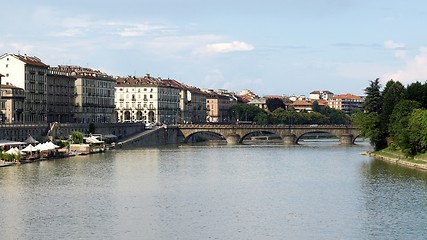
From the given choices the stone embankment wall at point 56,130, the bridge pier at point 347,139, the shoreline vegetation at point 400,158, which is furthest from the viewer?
the bridge pier at point 347,139

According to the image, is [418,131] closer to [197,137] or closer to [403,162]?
[403,162]

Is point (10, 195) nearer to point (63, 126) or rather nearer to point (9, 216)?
point (9, 216)

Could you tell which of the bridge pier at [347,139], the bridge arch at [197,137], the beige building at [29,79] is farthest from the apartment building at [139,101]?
the beige building at [29,79]

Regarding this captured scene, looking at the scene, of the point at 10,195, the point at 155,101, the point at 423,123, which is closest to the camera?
the point at 10,195

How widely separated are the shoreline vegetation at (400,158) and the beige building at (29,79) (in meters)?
43.0

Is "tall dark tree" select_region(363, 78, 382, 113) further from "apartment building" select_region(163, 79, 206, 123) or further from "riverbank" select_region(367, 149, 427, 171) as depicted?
"apartment building" select_region(163, 79, 206, 123)

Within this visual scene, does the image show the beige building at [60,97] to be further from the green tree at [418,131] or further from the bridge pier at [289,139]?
the green tree at [418,131]

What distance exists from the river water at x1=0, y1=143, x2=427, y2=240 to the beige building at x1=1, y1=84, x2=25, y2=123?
26304 millimetres

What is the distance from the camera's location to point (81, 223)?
144ft

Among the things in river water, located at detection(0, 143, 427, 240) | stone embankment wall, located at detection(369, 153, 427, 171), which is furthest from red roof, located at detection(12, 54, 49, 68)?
stone embankment wall, located at detection(369, 153, 427, 171)

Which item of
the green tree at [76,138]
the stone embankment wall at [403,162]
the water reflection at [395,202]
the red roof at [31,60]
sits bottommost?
the water reflection at [395,202]

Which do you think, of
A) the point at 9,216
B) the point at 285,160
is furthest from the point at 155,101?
the point at 9,216

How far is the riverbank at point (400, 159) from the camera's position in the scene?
73.9 metres

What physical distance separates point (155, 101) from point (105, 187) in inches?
4122
